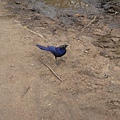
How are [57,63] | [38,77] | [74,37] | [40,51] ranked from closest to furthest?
1. [38,77]
2. [57,63]
3. [40,51]
4. [74,37]

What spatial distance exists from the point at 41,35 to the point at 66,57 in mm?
968

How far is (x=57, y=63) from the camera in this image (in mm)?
5316

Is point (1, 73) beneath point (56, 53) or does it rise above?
beneath

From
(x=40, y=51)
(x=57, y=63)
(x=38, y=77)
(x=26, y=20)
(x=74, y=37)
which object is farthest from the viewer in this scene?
(x=26, y=20)

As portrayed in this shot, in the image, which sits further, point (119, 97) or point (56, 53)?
point (56, 53)

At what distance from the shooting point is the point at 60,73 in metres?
5.09

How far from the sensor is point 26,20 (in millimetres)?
6883

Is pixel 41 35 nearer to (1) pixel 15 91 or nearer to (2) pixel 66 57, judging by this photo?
(2) pixel 66 57

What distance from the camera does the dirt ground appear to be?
4363 millimetres

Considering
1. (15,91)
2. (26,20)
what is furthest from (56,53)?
(26,20)

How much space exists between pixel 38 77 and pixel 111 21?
9.34ft

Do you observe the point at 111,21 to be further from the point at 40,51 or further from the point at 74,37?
the point at 40,51

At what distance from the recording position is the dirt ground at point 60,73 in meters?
4.36

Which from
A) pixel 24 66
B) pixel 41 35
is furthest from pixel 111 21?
pixel 24 66
